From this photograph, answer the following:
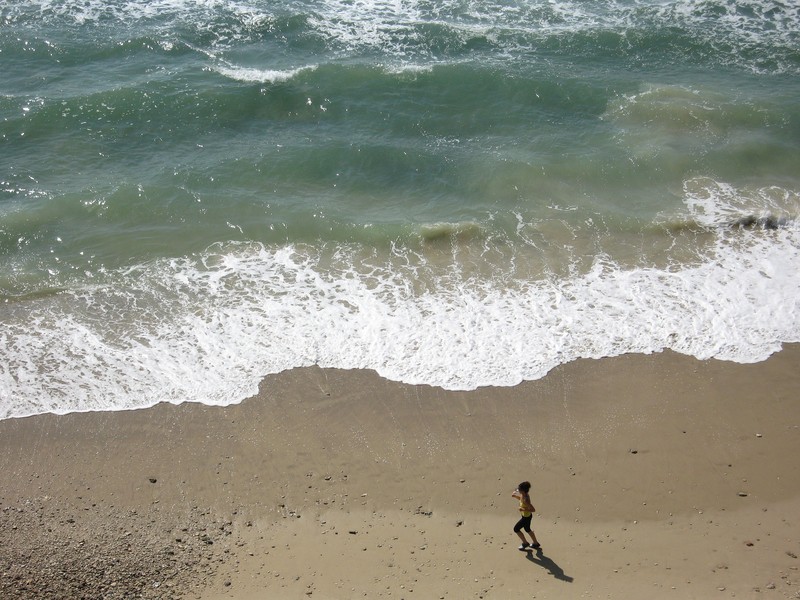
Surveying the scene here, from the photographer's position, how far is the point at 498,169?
17.2 metres

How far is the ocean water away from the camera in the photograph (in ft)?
41.8

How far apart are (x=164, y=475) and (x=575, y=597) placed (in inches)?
228

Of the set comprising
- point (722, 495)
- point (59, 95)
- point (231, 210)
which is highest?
point (59, 95)

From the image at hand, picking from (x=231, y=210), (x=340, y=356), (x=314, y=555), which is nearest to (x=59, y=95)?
(x=231, y=210)

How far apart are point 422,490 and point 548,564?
6.57 feet

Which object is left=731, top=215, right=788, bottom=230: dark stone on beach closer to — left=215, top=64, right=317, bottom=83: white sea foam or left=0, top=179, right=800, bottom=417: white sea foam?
left=0, top=179, right=800, bottom=417: white sea foam

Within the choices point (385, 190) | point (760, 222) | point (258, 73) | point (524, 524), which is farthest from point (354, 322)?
point (258, 73)

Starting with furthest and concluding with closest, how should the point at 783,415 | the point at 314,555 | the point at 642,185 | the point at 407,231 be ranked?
the point at 642,185, the point at 407,231, the point at 783,415, the point at 314,555

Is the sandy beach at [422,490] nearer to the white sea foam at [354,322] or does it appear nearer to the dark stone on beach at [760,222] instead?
the white sea foam at [354,322]

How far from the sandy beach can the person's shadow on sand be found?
17 millimetres

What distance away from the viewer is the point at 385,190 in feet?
55.4

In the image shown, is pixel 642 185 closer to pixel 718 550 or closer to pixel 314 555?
pixel 718 550

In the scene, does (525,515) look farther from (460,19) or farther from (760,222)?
(460,19)

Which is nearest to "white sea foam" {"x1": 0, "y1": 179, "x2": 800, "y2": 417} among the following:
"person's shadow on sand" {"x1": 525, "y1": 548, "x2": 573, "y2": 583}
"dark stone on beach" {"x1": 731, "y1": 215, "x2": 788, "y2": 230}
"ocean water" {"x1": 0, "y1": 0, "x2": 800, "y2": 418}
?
"ocean water" {"x1": 0, "y1": 0, "x2": 800, "y2": 418}
